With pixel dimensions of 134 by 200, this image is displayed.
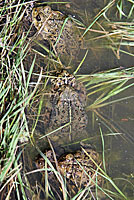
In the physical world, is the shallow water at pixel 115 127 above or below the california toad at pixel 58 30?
below

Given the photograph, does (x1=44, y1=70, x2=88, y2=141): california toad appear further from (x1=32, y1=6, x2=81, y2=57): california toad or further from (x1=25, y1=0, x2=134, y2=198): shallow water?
(x1=32, y1=6, x2=81, y2=57): california toad

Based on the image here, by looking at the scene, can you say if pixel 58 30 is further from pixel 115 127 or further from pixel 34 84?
pixel 115 127

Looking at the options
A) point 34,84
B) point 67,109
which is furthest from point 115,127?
point 34,84

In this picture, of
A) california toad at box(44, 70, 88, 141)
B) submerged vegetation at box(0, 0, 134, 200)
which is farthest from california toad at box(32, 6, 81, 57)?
california toad at box(44, 70, 88, 141)

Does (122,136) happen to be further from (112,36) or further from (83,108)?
(112,36)

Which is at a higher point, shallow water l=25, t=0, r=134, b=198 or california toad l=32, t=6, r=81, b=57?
california toad l=32, t=6, r=81, b=57

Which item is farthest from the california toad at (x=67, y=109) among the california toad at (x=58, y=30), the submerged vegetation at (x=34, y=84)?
the california toad at (x=58, y=30)

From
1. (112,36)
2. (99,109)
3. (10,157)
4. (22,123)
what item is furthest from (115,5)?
(10,157)

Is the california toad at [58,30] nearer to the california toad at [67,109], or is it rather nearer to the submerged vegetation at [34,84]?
the submerged vegetation at [34,84]

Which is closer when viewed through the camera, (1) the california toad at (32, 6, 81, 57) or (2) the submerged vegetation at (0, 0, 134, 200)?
(2) the submerged vegetation at (0, 0, 134, 200)
